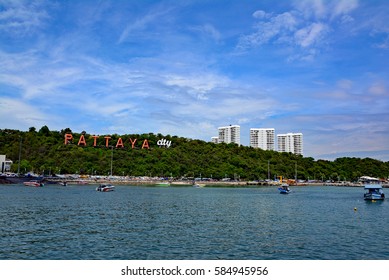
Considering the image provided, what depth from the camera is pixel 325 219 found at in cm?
5181

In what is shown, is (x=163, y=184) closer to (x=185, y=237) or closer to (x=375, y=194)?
(x=375, y=194)

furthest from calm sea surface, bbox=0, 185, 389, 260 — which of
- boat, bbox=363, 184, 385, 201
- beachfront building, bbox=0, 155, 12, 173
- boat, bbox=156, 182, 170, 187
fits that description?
beachfront building, bbox=0, 155, 12, 173

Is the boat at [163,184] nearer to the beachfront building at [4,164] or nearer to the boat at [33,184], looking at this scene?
the boat at [33,184]

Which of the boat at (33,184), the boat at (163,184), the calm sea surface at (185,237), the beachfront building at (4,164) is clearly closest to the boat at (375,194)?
the calm sea surface at (185,237)

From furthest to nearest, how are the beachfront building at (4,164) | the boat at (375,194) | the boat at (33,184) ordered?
1. the beachfront building at (4,164)
2. the boat at (33,184)
3. the boat at (375,194)

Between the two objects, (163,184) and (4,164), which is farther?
→ (4,164)

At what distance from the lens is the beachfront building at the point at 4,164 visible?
7254 inches

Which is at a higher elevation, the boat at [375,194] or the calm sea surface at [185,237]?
the boat at [375,194]

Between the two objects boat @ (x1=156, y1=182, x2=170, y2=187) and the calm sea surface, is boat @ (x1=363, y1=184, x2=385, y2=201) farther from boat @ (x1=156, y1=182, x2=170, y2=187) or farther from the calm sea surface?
boat @ (x1=156, y1=182, x2=170, y2=187)

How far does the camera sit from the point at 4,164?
18588 centimetres

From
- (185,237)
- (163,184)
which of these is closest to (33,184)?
(163,184)

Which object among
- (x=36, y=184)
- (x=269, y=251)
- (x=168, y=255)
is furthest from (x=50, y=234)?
(x=36, y=184)
